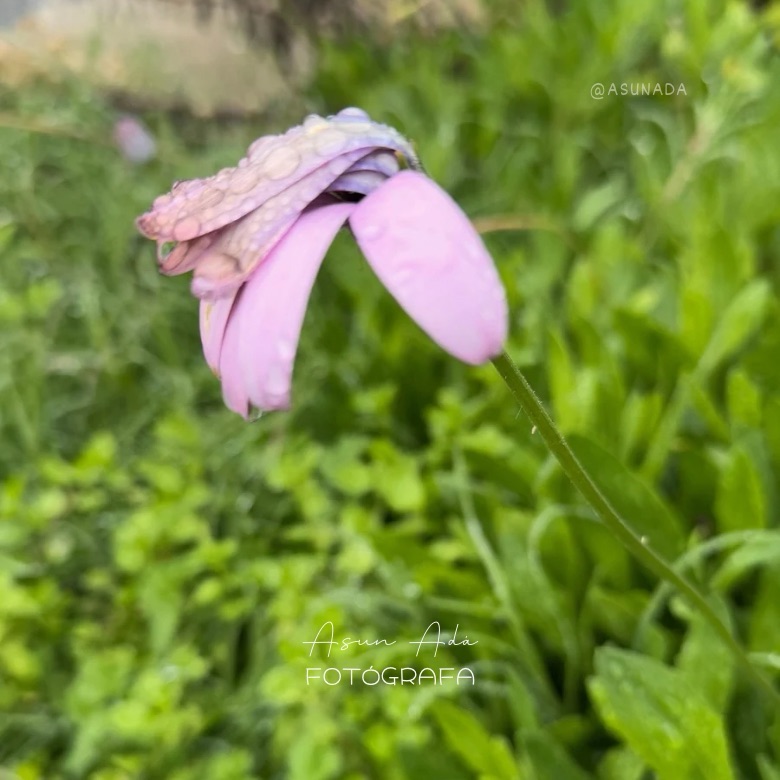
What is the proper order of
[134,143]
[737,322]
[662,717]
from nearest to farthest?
[662,717] → [737,322] → [134,143]

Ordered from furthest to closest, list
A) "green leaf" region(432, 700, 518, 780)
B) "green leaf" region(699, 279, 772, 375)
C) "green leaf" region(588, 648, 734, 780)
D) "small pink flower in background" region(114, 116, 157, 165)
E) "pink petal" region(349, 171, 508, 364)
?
"small pink flower in background" region(114, 116, 157, 165) → "green leaf" region(699, 279, 772, 375) → "green leaf" region(432, 700, 518, 780) → "green leaf" region(588, 648, 734, 780) → "pink petal" region(349, 171, 508, 364)

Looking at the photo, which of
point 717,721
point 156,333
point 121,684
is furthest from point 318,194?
point 156,333

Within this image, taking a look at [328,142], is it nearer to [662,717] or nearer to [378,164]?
[378,164]

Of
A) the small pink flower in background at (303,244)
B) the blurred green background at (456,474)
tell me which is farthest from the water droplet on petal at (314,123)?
the blurred green background at (456,474)

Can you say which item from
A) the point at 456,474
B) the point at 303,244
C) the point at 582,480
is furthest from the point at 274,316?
the point at 456,474

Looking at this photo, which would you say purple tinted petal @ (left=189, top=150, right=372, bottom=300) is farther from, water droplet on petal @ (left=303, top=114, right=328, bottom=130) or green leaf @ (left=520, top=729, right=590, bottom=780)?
green leaf @ (left=520, top=729, right=590, bottom=780)

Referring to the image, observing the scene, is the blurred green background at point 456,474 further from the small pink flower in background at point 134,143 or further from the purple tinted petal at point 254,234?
the purple tinted petal at point 254,234

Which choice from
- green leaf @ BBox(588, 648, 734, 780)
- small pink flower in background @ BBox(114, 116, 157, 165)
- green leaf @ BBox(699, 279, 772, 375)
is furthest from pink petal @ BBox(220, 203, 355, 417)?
small pink flower in background @ BBox(114, 116, 157, 165)

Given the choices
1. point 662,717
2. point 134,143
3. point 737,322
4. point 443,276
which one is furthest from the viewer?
point 134,143
